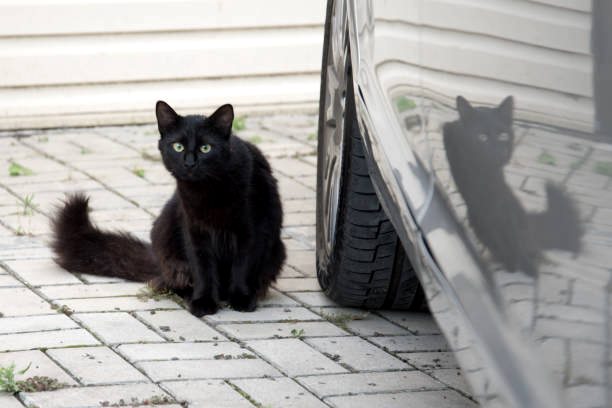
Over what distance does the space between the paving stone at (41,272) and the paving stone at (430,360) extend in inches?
55.2

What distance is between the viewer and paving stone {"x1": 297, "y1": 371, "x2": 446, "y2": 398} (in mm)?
3201

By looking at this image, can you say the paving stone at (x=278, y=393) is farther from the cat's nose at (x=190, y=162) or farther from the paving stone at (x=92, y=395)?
the cat's nose at (x=190, y=162)

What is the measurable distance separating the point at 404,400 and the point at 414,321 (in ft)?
2.62

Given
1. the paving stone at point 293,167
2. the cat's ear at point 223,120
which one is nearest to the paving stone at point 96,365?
the cat's ear at point 223,120

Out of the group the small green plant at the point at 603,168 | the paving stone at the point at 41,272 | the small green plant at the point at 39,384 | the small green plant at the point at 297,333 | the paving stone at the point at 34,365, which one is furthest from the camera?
the paving stone at the point at 41,272

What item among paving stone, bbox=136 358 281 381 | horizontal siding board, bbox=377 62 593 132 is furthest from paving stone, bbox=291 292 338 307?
horizontal siding board, bbox=377 62 593 132

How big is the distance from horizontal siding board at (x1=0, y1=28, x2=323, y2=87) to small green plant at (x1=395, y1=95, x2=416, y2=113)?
15.4 ft

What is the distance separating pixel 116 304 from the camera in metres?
3.95

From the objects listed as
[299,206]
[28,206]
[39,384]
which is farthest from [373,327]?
[28,206]

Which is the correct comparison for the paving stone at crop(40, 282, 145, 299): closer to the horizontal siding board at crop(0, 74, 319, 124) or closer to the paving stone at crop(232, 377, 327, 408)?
the paving stone at crop(232, 377, 327, 408)

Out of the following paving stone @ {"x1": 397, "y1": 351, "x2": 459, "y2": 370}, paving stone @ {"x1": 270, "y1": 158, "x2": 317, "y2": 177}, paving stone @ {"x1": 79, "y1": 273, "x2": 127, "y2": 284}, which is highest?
paving stone @ {"x1": 270, "y1": 158, "x2": 317, "y2": 177}

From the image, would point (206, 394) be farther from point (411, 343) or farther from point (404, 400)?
point (411, 343)

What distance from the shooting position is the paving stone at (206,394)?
304cm

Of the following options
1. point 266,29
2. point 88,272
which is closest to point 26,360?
point 88,272
